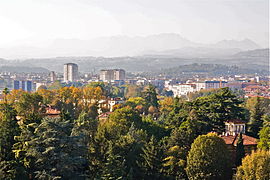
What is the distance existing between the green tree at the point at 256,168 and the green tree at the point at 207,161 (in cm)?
89

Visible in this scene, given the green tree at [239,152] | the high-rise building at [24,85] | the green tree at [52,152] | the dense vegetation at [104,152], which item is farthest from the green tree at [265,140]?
the high-rise building at [24,85]

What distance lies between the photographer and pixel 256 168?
653 inches

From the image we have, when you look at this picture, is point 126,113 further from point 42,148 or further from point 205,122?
point 42,148

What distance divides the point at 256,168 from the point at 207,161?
6.61 feet

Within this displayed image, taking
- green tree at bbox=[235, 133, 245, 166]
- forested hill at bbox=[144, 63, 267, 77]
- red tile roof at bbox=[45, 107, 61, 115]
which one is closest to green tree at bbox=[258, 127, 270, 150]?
Answer: green tree at bbox=[235, 133, 245, 166]

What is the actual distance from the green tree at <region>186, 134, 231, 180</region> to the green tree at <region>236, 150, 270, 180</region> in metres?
0.89

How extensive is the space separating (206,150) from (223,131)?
5293 millimetres

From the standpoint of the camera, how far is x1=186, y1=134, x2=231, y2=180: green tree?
1748cm

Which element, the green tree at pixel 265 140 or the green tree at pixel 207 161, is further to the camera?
the green tree at pixel 265 140

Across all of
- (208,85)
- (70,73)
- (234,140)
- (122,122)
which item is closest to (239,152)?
(234,140)

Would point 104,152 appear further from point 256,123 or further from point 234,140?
point 256,123

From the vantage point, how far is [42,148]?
16.2 metres

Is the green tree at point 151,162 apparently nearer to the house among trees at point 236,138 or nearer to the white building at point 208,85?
the house among trees at point 236,138

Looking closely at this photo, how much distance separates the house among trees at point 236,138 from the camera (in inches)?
782
